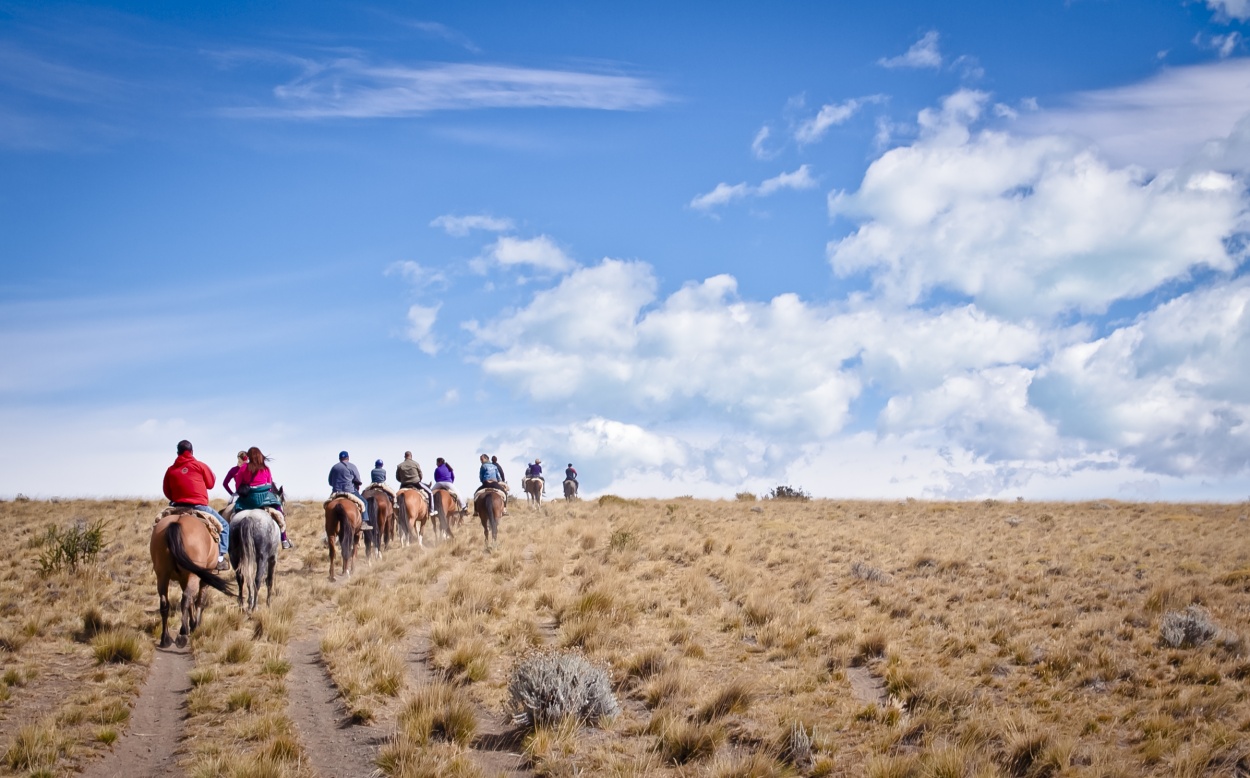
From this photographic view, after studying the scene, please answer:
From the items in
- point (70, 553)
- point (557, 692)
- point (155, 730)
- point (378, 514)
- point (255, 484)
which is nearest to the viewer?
point (155, 730)

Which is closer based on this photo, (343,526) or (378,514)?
(343,526)

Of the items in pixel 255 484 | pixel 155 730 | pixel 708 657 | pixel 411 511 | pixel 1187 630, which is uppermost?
pixel 255 484

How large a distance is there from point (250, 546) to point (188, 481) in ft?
5.21

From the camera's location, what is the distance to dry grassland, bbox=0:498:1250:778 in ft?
24.1

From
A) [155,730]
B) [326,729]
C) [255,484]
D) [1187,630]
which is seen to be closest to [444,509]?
[255,484]

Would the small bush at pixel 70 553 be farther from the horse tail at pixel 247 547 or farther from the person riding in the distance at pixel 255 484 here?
the horse tail at pixel 247 547

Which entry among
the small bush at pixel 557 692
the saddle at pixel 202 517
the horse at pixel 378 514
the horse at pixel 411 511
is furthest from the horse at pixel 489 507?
the small bush at pixel 557 692

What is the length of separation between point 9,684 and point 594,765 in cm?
731

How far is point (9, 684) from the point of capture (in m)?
8.91

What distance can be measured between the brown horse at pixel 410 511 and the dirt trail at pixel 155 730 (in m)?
11.1

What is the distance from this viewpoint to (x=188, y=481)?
11664 mm

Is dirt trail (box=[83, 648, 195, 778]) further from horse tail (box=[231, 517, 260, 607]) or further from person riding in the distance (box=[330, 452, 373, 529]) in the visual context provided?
person riding in the distance (box=[330, 452, 373, 529])

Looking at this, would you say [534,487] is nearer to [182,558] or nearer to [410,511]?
[410,511]

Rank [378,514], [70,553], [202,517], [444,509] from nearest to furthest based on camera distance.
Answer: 1. [202,517]
2. [70,553]
3. [378,514]
4. [444,509]
